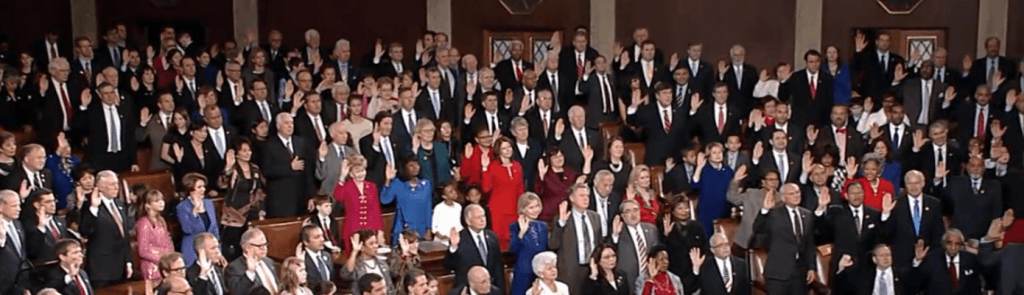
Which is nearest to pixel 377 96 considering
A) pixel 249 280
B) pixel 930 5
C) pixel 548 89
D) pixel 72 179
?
pixel 548 89

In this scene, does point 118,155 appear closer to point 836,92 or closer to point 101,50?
point 101,50

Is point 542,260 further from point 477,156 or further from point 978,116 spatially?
point 978,116

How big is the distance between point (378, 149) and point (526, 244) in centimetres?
164

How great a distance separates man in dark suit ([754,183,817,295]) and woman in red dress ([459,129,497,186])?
194cm

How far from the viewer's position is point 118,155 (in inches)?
403

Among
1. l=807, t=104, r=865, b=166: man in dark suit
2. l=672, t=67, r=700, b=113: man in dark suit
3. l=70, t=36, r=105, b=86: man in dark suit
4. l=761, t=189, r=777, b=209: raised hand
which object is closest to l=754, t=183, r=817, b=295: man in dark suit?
l=761, t=189, r=777, b=209: raised hand

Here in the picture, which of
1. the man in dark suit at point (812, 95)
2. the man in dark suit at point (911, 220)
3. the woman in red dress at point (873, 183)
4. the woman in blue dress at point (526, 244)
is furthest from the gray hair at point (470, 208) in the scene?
the man in dark suit at point (812, 95)

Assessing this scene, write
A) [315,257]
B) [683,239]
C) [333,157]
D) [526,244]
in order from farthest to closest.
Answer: [333,157]
[683,239]
[526,244]
[315,257]

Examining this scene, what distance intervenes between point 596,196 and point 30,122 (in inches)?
176

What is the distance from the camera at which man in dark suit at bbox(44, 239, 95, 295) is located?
7344 millimetres

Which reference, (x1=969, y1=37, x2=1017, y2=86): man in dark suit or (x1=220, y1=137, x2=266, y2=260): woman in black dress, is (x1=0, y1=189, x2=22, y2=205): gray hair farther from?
(x1=969, y1=37, x2=1017, y2=86): man in dark suit

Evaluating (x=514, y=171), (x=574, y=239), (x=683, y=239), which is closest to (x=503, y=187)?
(x=514, y=171)

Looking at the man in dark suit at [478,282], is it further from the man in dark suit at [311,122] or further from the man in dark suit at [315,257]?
the man in dark suit at [311,122]

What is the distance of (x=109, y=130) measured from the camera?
1015 cm
